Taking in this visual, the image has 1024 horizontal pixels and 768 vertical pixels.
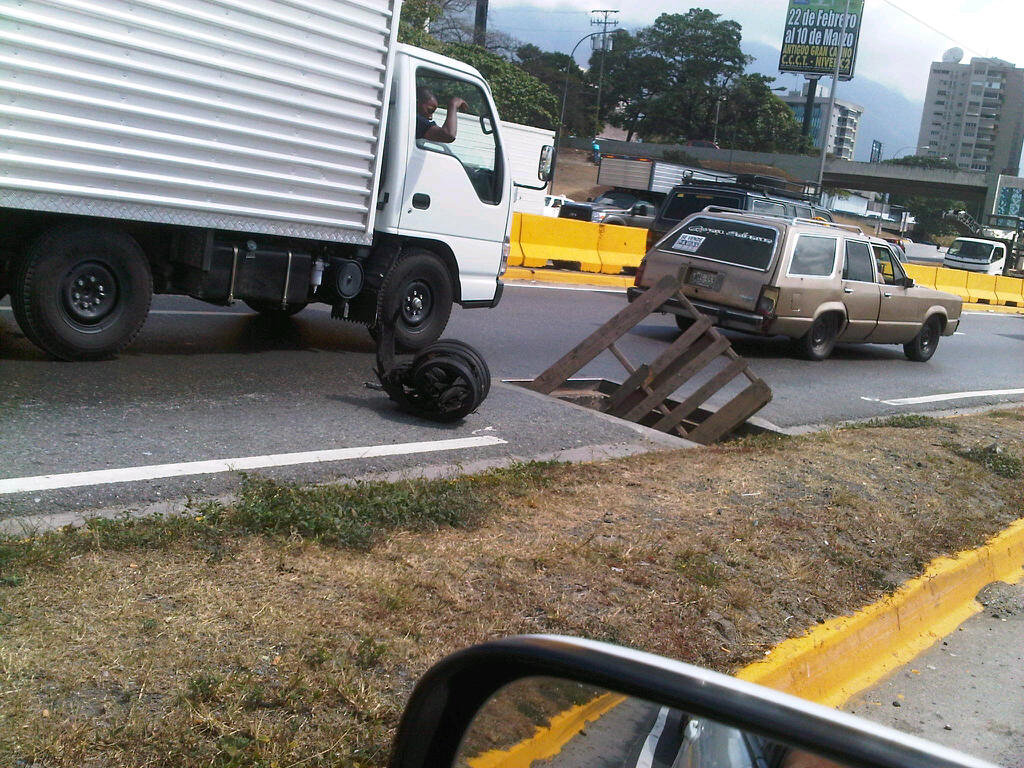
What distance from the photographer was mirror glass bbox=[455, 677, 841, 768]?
144 cm

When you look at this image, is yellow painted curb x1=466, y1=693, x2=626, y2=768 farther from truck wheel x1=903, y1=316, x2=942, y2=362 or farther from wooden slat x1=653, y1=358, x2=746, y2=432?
truck wheel x1=903, y1=316, x2=942, y2=362

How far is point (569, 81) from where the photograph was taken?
101562mm

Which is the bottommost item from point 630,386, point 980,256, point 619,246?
point 630,386

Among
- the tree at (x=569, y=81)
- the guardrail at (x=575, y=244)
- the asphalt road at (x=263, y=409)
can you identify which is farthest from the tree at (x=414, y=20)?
the tree at (x=569, y=81)

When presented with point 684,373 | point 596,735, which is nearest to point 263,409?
point 684,373

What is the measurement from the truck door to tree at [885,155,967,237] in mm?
91402

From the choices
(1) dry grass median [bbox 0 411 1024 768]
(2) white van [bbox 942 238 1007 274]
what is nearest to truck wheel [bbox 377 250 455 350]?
(1) dry grass median [bbox 0 411 1024 768]

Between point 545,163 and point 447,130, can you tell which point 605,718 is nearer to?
point 447,130

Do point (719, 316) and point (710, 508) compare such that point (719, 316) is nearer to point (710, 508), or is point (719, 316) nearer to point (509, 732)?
point (710, 508)

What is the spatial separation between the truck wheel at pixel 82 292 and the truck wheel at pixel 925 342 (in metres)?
11.7

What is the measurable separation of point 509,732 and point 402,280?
7.99 m

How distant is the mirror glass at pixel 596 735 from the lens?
144 cm

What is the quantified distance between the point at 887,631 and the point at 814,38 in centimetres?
9717

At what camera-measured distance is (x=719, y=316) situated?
13.0 m
